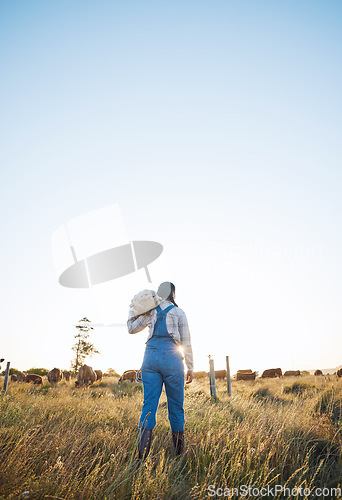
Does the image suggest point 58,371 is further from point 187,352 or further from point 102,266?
point 187,352

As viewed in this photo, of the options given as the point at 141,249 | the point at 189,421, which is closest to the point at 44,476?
the point at 189,421

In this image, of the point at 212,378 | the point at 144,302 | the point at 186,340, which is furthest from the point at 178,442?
the point at 212,378

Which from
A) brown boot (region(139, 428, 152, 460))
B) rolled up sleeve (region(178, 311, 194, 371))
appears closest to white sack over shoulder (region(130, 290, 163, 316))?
rolled up sleeve (region(178, 311, 194, 371))

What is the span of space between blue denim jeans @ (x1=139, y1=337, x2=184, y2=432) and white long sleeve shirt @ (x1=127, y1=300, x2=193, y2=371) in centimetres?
20

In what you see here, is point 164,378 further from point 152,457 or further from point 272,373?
point 272,373

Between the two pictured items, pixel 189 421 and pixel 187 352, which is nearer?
pixel 187 352

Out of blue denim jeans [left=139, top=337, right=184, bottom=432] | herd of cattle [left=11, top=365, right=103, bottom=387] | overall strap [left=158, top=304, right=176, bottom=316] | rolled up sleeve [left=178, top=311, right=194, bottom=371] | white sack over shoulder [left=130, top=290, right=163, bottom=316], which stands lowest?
herd of cattle [left=11, top=365, right=103, bottom=387]

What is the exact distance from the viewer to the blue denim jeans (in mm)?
Answer: 3342

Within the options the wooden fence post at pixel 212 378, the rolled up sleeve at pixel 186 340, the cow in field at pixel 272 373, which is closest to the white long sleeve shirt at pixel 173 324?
the rolled up sleeve at pixel 186 340

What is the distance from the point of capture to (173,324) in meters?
3.56

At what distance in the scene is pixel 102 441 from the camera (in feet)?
12.6

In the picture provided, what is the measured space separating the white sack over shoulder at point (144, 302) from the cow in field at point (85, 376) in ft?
59.2

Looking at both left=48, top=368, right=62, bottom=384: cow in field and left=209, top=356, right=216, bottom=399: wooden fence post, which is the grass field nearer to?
left=209, top=356, right=216, bottom=399: wooden fence post

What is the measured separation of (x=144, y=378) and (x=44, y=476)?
127 centimetres
